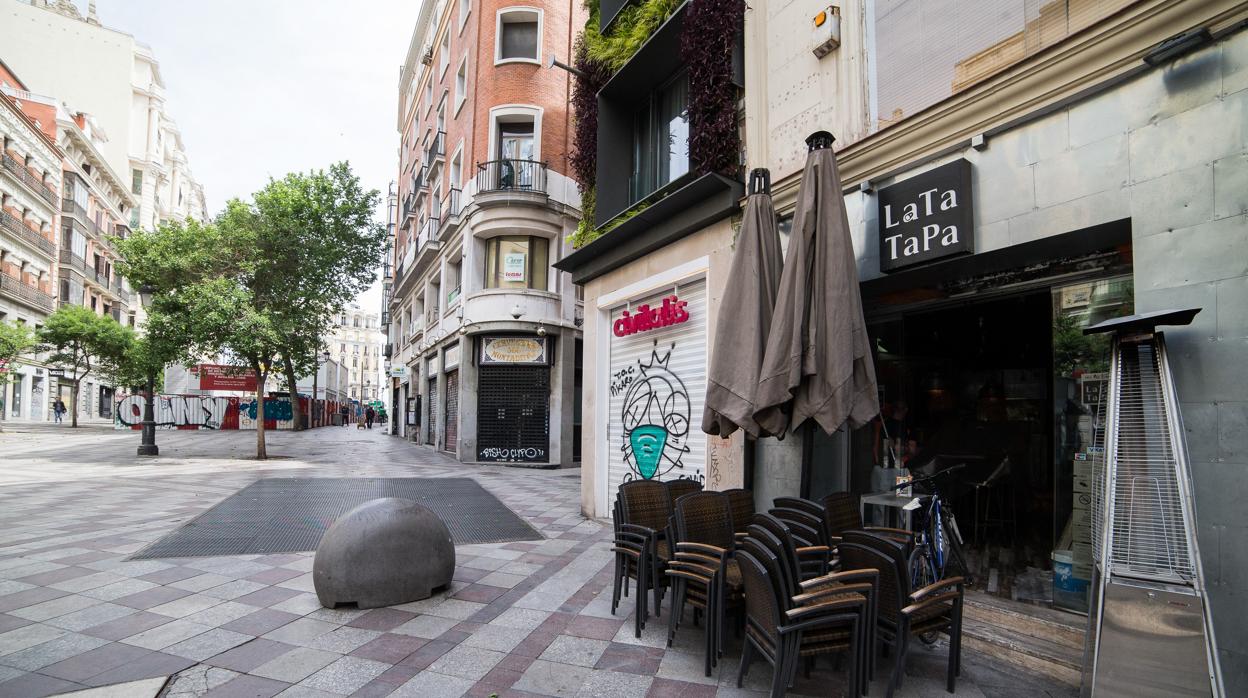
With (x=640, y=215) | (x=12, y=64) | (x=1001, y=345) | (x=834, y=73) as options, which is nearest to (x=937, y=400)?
(x=1001, y=345)

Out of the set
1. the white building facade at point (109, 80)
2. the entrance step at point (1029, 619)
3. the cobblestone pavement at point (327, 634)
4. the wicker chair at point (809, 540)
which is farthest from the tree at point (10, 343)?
the entrance step at point (1029, 619)

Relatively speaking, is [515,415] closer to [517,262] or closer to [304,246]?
[517,262]

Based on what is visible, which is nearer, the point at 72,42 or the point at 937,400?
the point at 937,400

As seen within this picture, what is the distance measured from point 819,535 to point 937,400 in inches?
145

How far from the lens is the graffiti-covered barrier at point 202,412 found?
3812 centimetres

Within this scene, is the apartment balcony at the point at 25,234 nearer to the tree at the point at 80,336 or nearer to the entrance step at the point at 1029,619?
the tree at the point at 80,336

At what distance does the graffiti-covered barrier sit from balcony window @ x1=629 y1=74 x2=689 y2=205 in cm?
3871

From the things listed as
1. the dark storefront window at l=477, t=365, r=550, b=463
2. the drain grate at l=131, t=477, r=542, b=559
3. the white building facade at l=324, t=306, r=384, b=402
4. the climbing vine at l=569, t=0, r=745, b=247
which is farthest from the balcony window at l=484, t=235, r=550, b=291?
the white building facade at l=324, t=306, r=384, b=402

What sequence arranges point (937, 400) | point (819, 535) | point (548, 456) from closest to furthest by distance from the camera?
point (819, 535)
point (937, 400)
point (548, 456)

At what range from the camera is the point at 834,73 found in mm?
6133

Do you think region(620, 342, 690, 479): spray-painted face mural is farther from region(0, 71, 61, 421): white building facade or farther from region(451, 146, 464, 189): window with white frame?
region(0, 71, 61, 421): white building facade

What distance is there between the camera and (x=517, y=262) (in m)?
19.6

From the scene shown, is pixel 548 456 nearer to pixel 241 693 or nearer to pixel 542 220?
pixel 542 220

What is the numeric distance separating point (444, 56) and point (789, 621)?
1150 inches
